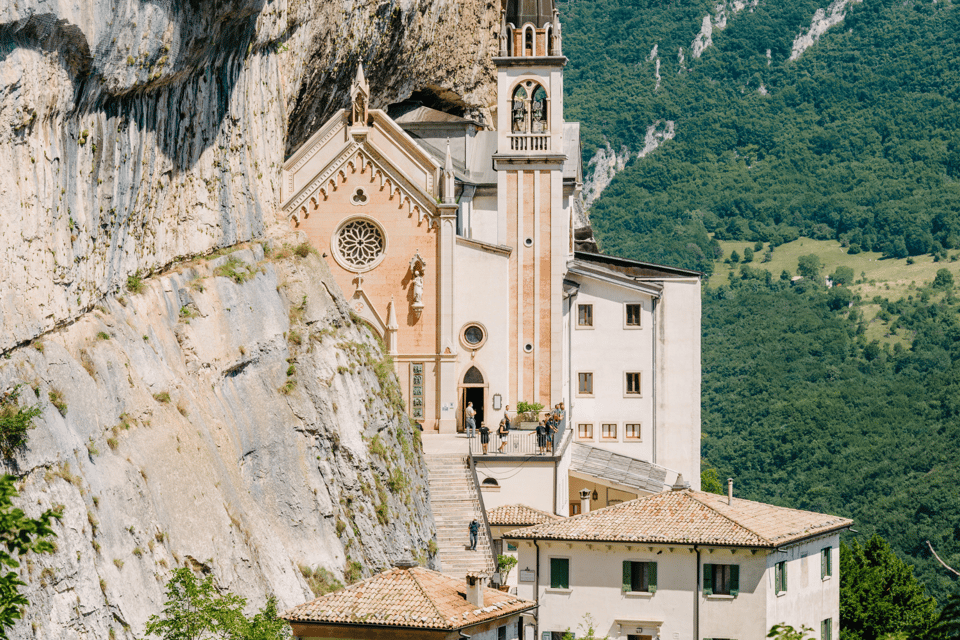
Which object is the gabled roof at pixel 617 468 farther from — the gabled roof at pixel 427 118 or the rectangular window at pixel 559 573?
the gabled roof at pixel 427 118

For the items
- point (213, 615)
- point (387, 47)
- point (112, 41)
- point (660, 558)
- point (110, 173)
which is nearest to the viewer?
point (213, 615)

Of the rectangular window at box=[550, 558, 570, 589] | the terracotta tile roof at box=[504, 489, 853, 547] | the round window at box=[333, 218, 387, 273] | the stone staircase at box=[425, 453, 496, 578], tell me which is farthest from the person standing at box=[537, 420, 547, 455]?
the round window at box=[333, 218, 387, 273]

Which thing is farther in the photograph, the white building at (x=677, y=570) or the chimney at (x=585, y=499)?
the chimney at (x=585, y=499)

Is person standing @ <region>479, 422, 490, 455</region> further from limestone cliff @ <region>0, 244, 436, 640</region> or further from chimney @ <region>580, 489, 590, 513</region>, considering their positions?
limestone cliff @ <region>0, 244, 436, 640</region>

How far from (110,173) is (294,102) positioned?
15781 millimetres

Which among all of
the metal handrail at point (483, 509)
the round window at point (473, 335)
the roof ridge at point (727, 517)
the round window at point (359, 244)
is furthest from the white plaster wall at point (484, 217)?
the roof ridge at point (727, 517)

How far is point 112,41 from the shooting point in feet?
117

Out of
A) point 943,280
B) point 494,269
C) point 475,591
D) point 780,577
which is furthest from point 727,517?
point 943,280

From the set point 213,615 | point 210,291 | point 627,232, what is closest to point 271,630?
point 213,615

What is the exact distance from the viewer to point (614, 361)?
64.9 meters

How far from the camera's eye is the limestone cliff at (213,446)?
34.4 metres

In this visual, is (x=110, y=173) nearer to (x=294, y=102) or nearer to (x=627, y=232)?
(x=294, y=102)

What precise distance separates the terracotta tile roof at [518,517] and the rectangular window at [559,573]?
3994 mm

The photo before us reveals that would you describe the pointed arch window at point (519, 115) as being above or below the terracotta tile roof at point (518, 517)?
above
